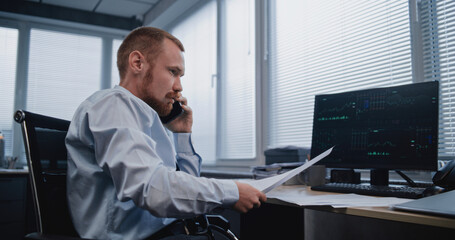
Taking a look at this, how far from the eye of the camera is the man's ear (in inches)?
50.2

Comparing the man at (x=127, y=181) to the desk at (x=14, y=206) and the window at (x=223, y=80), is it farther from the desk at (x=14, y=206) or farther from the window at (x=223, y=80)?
the desk at (x=14, y=206)

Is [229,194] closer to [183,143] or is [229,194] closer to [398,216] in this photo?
[398,216]

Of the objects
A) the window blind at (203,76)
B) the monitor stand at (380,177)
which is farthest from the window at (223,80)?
the monitor stand at (380,177)

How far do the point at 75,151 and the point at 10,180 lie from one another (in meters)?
2.65

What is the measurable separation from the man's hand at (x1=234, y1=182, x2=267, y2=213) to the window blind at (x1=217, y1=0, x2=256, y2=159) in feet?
6.72

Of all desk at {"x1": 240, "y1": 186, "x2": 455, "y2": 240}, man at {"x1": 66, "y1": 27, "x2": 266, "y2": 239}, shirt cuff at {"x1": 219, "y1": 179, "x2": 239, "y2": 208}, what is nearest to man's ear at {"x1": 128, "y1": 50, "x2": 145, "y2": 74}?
man at {"x1": 66, "y1": 27, "x2": 266, "y2": 239}

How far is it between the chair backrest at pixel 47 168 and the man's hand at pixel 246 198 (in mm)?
506

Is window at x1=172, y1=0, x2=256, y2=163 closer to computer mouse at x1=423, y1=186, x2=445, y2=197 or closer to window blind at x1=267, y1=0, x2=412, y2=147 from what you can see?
window blind at x1=267, y1=0, x2=412, y2=147

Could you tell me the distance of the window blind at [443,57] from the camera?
67.2 inches

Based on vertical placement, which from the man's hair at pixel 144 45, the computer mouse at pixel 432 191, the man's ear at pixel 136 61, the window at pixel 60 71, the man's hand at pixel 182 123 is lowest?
the computer mouse at pixel 432 191

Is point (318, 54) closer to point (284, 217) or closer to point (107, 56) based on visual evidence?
point (284, 217)

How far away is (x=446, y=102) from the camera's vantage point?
5.66ft

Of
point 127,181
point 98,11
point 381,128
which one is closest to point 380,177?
point 381,128

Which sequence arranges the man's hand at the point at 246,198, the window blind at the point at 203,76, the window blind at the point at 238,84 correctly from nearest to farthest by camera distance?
the man's hand at the point at 246,198, the window blind at the point at 238,84, the window blind at the point at 203,76
